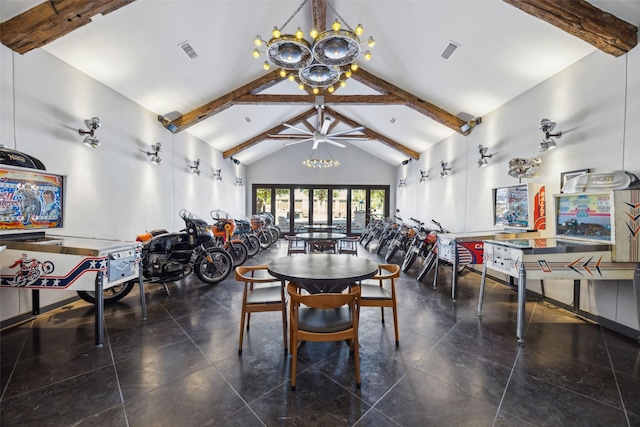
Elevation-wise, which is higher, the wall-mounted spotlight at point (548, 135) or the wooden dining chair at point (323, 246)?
the wall-mounted spotlight at point (548, 135)

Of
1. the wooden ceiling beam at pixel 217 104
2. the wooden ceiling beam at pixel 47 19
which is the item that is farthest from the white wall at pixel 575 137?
the wooden ceiling beam at pixel 47 19

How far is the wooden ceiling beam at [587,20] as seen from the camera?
107 inches

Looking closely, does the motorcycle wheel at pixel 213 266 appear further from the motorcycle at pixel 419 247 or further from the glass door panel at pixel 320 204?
the glass door panel at pixel 320 204

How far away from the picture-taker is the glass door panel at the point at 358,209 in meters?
11.4

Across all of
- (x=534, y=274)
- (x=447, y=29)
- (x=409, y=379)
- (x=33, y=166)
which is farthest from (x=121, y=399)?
(x=447, y=29)

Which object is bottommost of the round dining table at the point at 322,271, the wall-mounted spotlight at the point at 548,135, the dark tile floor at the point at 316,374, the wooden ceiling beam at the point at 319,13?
the dark tile floor at the point at 316,374

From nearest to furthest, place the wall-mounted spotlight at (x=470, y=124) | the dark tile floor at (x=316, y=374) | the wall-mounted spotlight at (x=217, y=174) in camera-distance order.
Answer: the dark tile floor at (x=316, y=374) → the wall-mounted spotlight at (x=470, y=124) → the wall-mounted spotlight at (x=217, y=174)

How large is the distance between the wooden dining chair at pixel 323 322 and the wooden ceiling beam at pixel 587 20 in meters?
3.38

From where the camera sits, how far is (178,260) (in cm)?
406

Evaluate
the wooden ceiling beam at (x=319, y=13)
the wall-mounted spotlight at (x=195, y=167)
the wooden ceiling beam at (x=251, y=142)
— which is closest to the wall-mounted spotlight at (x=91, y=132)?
the wall-mounted spotlight at (x=195, y=167)

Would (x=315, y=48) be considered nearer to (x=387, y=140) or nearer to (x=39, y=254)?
(x=39, y=254)

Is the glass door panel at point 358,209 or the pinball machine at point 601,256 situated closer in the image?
the pinball machine at point 601,256

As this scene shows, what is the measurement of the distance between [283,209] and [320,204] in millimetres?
1563

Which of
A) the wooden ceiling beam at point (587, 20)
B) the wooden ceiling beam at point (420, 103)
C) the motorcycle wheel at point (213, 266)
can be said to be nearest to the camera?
the wooden ceiling beam at point (587, 20)
